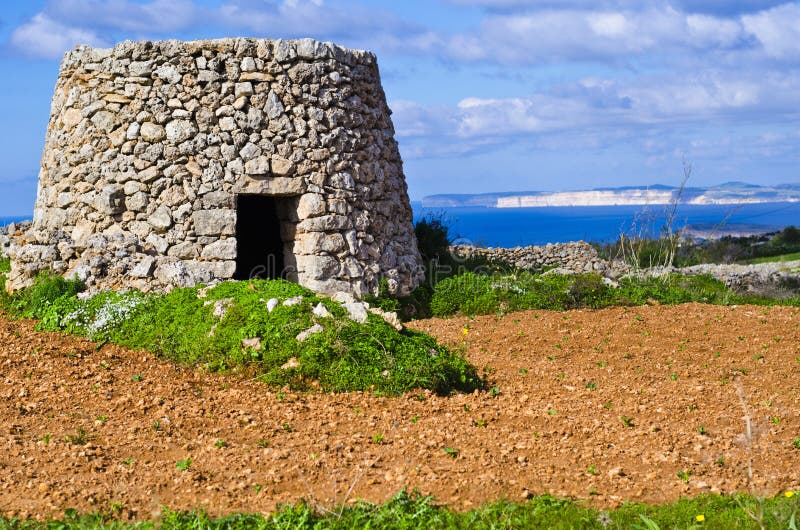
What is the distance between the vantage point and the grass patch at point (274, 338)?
7.88m

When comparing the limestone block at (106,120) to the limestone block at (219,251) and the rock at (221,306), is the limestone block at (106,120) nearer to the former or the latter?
the limestone block at (219,251)

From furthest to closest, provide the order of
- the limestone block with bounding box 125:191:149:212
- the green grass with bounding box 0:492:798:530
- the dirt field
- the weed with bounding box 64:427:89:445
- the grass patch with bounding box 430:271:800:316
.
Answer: the grass patch with bounding box 430:271:800:316 → the limestone block with bounding box 125:191:149:212 → the weed with bounding box 64:427:89:445 → the dirt field → the green grass with bounding box 0:492:798:530

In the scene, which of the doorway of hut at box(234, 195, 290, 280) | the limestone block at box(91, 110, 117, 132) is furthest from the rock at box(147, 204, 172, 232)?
the doorway of hut at box(234, 195, 290, 280)

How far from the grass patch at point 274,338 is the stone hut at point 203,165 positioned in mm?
1096

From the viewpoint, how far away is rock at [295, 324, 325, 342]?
8.11m

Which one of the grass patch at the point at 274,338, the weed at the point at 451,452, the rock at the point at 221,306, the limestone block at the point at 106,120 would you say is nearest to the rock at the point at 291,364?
the grass patch at the point at 274,338

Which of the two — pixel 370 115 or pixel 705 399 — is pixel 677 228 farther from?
pixel 705 399

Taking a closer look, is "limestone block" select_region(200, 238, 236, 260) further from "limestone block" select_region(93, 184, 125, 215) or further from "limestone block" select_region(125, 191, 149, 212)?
"limestone block" select_region(93, 184, 125, 215)

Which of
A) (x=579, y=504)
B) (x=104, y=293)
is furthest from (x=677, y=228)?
(x=579, y=504)

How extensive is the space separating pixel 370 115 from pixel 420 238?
3.30m

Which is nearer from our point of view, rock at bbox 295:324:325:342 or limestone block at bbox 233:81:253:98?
rock at bbox 295:324:325:342

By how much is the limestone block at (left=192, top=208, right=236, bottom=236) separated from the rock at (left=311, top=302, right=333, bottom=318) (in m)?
2.85

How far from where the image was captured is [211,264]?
35.8ft

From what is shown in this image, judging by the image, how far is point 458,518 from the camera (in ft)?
16.7
